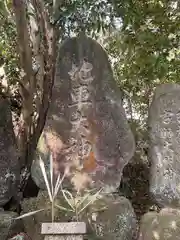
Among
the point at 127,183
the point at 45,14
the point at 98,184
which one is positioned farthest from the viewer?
the point at 127,183

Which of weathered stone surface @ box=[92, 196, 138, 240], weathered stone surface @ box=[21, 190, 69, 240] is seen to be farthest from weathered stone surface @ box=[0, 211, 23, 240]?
weathered stone surface @ box=[92, 196, 138, 240]

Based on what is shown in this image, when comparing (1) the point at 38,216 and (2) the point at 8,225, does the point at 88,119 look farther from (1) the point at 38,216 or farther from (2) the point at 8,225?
(2) the point at 8,225

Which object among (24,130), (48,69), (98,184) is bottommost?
(98,184)

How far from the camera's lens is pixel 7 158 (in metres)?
4.29

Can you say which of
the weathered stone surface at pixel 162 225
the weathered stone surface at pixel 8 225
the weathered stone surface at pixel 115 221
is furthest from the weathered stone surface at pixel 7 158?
the weathered stone surface at pixel 162 225

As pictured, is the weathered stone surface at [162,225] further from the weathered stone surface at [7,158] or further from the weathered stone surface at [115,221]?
the weathered stone surface at [7,158]

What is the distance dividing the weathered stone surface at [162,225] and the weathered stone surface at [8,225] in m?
1.19

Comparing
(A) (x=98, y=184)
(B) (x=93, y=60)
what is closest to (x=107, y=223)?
(A) (x=98, y=184)

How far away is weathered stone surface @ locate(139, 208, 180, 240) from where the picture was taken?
3787 millimetres

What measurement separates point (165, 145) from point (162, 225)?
2.65ft

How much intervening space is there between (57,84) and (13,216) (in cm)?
141

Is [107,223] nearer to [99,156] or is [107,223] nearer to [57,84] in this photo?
[99,156]

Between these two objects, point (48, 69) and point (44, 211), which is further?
point (48, 69)

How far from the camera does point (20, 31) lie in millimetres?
4395
